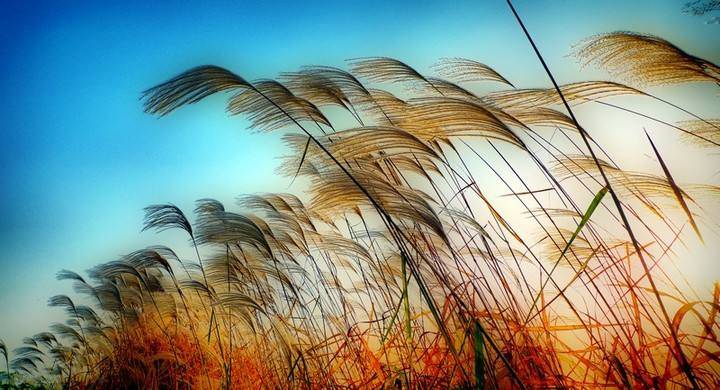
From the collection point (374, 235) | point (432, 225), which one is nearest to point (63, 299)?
point (374, 235)

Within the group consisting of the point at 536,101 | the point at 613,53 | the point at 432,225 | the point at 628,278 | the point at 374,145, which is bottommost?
the point at 628,278

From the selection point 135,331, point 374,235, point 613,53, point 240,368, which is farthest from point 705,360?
point 135,331

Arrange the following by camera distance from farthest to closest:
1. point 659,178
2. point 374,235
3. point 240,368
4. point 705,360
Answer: point 240,368 → point 374,235 → point 659,178 → point 705,360

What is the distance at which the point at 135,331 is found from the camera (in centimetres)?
469

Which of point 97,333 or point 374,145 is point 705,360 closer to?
point 374,145

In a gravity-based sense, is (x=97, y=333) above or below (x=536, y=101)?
below

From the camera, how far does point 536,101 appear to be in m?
1.27

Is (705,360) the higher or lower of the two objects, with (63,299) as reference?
lower

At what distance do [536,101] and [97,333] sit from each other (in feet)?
16.6

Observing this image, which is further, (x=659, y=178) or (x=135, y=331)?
(x=135, y=331)

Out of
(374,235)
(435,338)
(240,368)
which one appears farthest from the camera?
(240,368)

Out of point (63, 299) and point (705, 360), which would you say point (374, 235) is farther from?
point (63, 299)

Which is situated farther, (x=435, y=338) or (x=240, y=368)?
(x=240, y=368)

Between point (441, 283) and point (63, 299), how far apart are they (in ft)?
18.9
